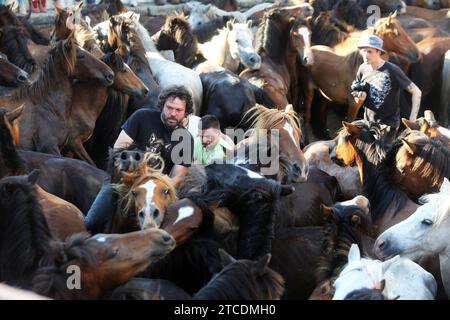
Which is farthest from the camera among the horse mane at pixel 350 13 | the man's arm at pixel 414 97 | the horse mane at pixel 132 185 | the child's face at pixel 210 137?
the horse mane at pixel 350 13

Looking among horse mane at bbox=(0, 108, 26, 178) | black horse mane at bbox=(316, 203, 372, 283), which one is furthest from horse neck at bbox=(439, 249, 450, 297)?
horse mane at bbox=(0, 108, 26, 178)

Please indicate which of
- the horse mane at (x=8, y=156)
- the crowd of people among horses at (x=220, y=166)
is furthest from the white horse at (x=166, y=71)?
the horse mane at (x=8, y=156)

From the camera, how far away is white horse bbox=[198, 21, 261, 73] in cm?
996

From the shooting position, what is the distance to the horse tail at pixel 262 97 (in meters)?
9.34

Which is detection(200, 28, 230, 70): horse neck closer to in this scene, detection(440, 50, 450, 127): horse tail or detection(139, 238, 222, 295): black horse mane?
detection(440, 50, 450, 127): horse tail

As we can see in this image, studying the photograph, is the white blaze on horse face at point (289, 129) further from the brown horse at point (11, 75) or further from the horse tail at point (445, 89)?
the horse tail at point (445, 89)

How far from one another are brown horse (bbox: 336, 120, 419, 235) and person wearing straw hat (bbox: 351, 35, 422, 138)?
1563 millimetres

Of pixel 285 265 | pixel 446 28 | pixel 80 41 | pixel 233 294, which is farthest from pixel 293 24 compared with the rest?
pixel 233 294

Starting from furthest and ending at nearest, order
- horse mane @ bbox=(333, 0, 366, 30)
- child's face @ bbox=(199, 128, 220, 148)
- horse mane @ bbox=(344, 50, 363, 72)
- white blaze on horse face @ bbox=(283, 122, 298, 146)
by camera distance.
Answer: horse mane @ bbox=(333, 0, 366, 30) < horse mane @ bbox=(344, 50, 363, 72) < white blaze on horse face @ bbox=(283, 122, 298, 146) < child's face @ bbox=(199, 128, 220, 148)

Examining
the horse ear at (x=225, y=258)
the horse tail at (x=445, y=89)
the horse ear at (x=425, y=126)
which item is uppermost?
the horse ear at (x=225, y=258)

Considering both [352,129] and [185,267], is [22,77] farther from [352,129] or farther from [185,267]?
[185,267]

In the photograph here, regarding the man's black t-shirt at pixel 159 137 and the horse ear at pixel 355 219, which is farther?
the man's black t-shirt at pixel 159 137

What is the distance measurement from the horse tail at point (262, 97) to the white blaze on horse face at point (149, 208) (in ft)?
13.7

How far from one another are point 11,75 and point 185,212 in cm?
338
